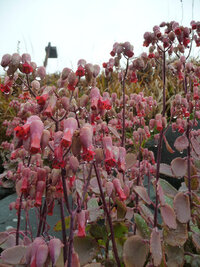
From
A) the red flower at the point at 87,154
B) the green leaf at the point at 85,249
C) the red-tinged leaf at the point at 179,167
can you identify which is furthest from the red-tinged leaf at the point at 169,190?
the red flower at the point at 87,154

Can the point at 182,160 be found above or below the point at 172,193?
above

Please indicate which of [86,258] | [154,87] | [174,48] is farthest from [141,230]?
[154,87]

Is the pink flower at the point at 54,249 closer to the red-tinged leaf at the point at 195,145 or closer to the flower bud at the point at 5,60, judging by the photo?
the flower bud at the point at 5,60

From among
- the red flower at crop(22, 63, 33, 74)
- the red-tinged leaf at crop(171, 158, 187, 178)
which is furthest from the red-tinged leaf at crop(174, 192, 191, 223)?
the red flower at crop(22, 63, 33, 74)

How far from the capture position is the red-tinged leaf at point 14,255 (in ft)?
2.76

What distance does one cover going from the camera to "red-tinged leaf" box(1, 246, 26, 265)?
0.84 metres

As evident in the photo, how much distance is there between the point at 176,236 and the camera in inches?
42.3

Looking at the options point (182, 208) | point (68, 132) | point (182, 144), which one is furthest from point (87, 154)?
point (182, 144)

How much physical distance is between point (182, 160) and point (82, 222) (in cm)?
71

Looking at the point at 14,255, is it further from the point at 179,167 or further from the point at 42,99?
the point at 179,167

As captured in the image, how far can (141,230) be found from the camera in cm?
112

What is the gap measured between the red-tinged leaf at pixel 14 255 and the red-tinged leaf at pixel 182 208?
63 centimetres

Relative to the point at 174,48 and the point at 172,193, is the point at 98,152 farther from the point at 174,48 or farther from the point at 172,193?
the point at 174,48

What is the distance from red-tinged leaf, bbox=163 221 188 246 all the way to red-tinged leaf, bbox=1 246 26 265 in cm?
57
